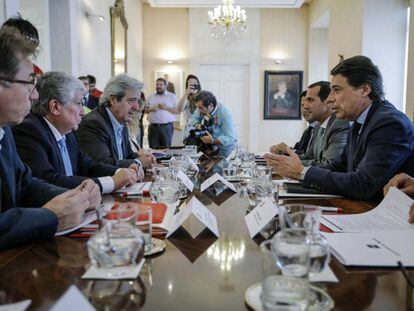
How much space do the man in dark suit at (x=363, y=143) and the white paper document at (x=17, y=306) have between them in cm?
127

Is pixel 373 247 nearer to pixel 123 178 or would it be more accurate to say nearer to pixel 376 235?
pixel 376 235

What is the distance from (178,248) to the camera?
1.01m

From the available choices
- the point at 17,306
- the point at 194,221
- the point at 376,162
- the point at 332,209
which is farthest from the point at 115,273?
the point at 376,162

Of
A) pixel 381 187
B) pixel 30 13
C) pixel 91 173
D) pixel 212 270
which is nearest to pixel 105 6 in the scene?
pixel 30 13

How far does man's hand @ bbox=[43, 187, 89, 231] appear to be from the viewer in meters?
1.15

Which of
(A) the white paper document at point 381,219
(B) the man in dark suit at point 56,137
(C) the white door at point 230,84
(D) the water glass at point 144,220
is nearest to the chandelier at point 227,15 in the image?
(C) the white door at point 230,84

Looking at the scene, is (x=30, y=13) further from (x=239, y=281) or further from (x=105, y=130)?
(x=239, y=281)

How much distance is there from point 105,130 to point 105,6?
4.15 metres

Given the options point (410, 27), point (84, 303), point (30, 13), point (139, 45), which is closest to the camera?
point (84, 303)

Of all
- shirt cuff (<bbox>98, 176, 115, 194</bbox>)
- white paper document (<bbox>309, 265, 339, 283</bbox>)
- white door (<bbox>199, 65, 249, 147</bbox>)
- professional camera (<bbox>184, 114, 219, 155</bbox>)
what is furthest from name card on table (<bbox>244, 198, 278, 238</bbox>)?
white door (<bbox>199, 65, 249, 147</bbox>)

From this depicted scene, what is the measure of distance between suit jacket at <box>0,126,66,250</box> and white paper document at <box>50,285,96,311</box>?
0.38 metres

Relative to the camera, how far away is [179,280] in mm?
811

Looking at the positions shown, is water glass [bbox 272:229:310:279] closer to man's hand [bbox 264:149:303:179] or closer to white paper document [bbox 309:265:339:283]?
white paper document [bbox 309:265:339:283]

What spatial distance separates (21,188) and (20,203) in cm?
6
